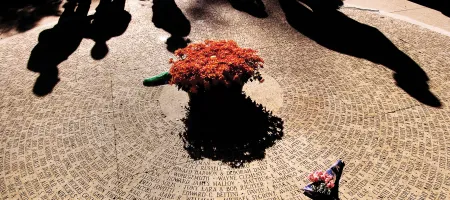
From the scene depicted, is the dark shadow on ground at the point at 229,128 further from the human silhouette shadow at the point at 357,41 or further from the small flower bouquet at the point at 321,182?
the human silhouette shadow at the point at 357,41

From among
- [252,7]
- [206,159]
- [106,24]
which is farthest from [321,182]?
[106,24]

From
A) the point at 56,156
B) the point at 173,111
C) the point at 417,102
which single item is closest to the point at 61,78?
the point at 56,156

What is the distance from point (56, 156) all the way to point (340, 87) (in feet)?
24.4

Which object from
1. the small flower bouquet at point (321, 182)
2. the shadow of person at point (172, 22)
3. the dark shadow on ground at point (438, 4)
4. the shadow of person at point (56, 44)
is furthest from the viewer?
the dark shadow on ground at point (438, 4)

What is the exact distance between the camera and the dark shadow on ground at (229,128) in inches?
255

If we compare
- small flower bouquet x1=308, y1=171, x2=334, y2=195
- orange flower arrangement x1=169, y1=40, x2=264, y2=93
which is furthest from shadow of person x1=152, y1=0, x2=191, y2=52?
small flower bouquet x1=308, y1=171, x2=334, y2=195

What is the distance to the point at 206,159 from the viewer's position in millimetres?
6363

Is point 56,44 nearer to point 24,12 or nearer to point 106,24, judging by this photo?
point 106,24

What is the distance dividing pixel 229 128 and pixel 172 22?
6.90m

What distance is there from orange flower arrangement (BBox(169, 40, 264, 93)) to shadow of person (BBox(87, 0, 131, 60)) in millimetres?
4517

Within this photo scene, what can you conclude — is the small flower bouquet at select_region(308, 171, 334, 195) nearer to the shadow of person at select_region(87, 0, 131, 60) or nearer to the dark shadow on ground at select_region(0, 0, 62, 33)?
the shadow of person at select_region(87, 0, 131, 60)

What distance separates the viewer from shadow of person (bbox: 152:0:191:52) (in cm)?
1085

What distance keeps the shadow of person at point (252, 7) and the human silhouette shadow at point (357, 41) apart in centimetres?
99

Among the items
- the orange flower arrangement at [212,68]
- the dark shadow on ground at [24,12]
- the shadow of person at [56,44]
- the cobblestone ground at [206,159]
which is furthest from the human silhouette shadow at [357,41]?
the dark shadow on ground at [24,12]
